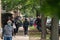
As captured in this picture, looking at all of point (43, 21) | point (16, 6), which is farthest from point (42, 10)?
point (16, 6)

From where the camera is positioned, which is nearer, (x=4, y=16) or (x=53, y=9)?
(x=53, y=9)

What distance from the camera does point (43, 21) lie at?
1873 centimetres

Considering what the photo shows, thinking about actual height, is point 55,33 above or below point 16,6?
below

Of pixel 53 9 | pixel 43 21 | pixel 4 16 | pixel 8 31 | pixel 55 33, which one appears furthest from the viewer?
pixel 4 16

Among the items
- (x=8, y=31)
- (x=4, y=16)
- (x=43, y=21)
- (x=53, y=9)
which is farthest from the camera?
(x=4, y=16)

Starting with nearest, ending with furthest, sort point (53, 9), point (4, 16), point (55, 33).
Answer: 1. point (53, 9)
2. point (55, 33)
3. point (4, 16)

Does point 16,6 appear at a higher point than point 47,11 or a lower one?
higher

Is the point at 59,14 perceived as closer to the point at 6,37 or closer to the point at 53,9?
the point at 53,9

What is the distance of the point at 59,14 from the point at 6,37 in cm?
1200

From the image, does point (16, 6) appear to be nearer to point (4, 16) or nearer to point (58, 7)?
point (4, 16)

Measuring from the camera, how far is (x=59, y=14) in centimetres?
106

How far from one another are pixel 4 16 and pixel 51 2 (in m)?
29.2

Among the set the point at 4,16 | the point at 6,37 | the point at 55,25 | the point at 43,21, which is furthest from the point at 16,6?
the point at 6,37

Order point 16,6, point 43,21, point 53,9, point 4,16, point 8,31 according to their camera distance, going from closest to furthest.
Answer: point 53,9, point 8,31, point 43,21, point 16,6, point 4,16
